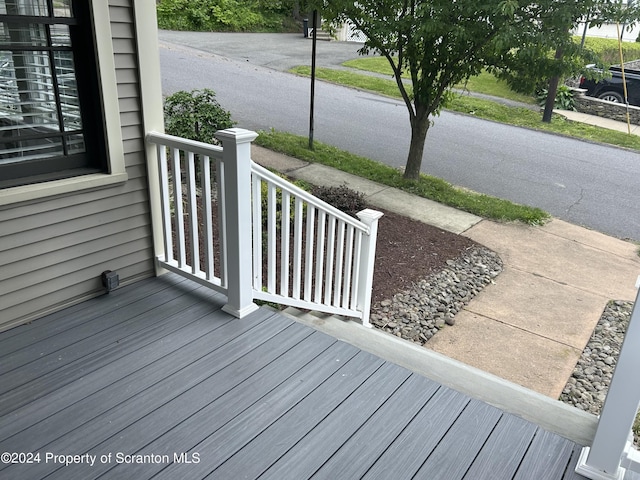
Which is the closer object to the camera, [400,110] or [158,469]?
[158,469]

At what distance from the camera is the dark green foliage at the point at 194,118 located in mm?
5254

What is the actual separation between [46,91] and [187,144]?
716mm

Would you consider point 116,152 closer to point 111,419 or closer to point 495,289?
point 111,419

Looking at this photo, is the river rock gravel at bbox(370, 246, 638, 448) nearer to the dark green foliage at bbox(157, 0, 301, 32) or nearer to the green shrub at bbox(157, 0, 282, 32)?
the dark green foliage at bbox(157, 0, 301, 32)

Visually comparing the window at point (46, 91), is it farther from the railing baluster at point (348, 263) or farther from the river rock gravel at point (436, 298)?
the river rock gravel at point (436, 298)

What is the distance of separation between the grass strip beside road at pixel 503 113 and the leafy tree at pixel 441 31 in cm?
340

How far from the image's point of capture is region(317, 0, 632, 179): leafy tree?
5598 mm

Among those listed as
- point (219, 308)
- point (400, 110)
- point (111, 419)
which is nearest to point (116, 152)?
point (219, 308)

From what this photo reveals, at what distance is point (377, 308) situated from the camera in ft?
14.5

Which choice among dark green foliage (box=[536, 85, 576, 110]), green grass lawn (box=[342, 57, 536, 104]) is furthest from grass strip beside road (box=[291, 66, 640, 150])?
green grass lawn (box=[342, 57, 536, 104])

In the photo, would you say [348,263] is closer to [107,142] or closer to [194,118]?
[107,142]

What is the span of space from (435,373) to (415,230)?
3265mm

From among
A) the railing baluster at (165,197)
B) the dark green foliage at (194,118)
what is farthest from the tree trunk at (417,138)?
the railing baluster at (165,197)

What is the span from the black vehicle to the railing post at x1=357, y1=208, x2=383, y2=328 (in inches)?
435
